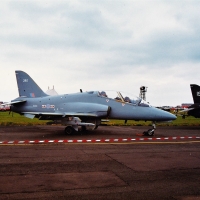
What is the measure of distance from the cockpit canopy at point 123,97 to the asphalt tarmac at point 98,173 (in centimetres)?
579

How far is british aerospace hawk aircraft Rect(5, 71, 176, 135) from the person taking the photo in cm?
1535

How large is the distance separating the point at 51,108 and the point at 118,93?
4.43 meters

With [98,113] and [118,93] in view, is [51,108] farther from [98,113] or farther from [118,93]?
[118,93]

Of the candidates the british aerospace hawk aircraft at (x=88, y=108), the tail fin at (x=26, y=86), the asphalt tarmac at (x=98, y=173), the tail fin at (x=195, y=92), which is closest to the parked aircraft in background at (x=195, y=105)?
the tail fin at (x=195, y=92)

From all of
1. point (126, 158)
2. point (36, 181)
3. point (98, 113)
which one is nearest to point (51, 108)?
point (98, 113)

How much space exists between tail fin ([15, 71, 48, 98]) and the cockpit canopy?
4.79 m

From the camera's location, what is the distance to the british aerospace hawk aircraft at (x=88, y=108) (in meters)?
15.4

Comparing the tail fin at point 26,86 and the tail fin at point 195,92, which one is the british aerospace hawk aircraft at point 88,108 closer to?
the tail fin at point 26,86

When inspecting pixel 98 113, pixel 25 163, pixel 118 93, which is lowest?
pixel 25 163

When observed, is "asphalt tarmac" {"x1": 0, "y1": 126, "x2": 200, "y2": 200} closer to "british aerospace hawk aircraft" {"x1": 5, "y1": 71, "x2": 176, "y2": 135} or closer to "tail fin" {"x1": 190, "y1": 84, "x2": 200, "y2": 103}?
"british aerospace hawk aircraft" {"x1": 5, "y1": 71, "x2": 176, "y2": 135}

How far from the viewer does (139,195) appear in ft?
16.4

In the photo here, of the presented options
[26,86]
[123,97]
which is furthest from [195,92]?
[26,86]

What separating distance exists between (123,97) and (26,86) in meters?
6.97

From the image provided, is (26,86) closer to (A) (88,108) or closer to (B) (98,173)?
(A) (88,108)
